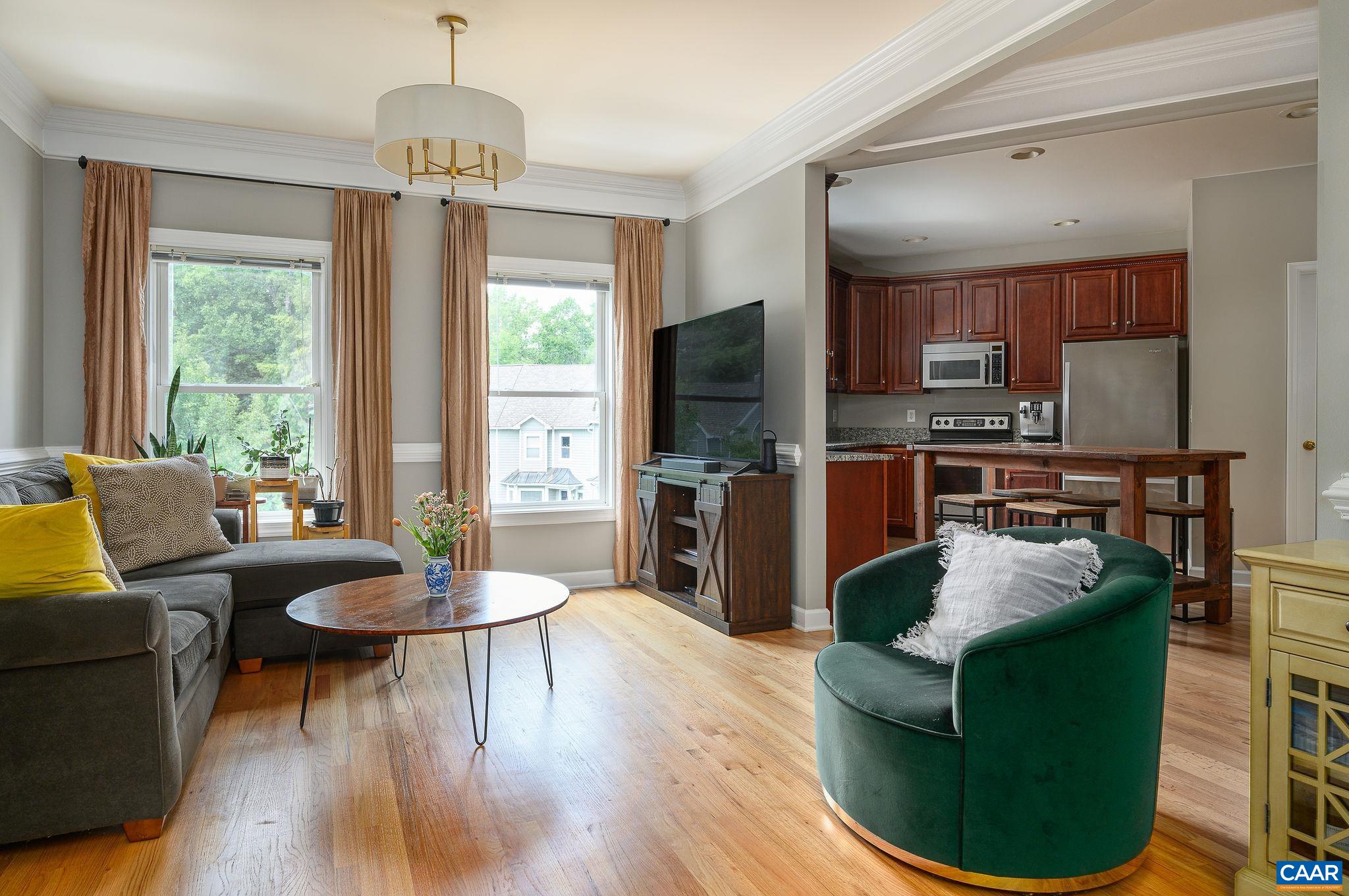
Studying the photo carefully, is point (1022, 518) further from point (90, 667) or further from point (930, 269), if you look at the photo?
point (90, 667)

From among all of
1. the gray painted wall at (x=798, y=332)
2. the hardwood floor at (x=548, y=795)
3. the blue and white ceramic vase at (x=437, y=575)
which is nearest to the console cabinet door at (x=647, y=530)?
the gray painted wall at (x=798, y=332)

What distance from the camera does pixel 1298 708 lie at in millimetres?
1729

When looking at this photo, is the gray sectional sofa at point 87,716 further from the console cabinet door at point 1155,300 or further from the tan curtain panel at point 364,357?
the console cabinet door at point 1155,300

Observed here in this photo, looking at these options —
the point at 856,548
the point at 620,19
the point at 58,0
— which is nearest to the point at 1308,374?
the point at 856,548

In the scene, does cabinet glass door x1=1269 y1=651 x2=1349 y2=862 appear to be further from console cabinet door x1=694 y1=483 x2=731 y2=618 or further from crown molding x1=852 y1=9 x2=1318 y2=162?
console cabinet door x1=694 y1=483 x2=731 y2=618

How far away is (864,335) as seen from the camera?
287 inches

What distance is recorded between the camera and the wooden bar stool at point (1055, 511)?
14.2ft

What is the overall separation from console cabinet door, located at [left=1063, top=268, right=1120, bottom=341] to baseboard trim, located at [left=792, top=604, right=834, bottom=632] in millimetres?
3748

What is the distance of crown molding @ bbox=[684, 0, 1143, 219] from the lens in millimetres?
2781

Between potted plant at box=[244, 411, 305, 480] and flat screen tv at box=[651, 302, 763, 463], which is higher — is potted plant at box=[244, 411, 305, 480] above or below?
below

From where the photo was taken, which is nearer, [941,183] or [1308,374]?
[1308,374]

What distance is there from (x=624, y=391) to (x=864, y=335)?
2.86m

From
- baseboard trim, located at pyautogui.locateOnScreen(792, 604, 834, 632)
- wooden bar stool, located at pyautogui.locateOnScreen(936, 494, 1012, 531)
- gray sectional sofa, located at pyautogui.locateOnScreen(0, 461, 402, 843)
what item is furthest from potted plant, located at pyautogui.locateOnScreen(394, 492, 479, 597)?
wooden bar stool, located at pyautogui.locateOnScreen(936, 494, 1012, 531)

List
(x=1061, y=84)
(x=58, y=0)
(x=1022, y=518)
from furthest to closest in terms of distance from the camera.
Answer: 1. (x=1022, y=518)
2. (x=1061, y=84)
3. (x=58, y=0)
